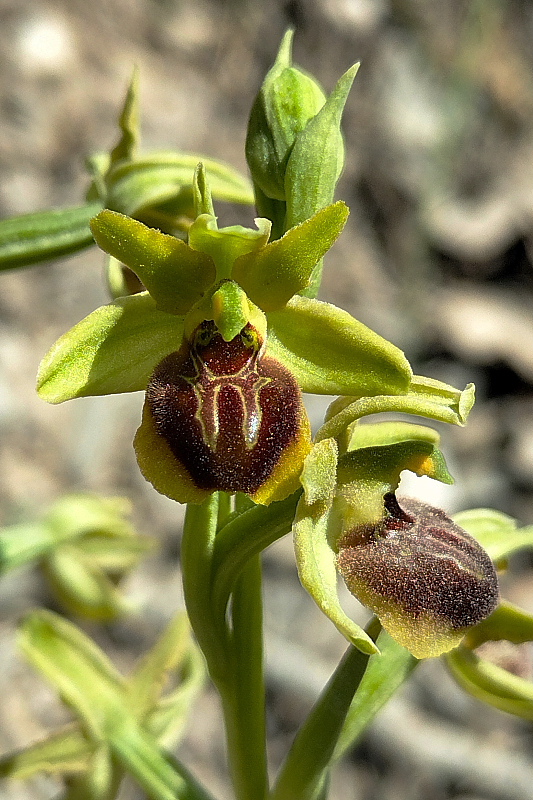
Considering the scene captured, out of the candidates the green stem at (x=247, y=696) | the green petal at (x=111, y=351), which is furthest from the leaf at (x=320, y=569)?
the green petal at (x=111, y=351)

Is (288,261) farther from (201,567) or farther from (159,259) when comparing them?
(201,567)

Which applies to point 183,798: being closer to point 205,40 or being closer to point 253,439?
point 253,439

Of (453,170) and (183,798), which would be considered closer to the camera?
(183,798)

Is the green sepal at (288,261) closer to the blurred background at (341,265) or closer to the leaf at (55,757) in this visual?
the leaf at (55,757)

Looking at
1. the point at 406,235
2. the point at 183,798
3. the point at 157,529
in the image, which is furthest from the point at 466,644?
the point at 406,235

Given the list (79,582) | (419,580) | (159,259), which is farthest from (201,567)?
(79,582)

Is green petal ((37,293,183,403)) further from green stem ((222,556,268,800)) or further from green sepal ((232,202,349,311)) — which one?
green stem ((222,556,268,800))

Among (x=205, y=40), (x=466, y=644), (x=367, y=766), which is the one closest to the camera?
(x=466, y=644)
